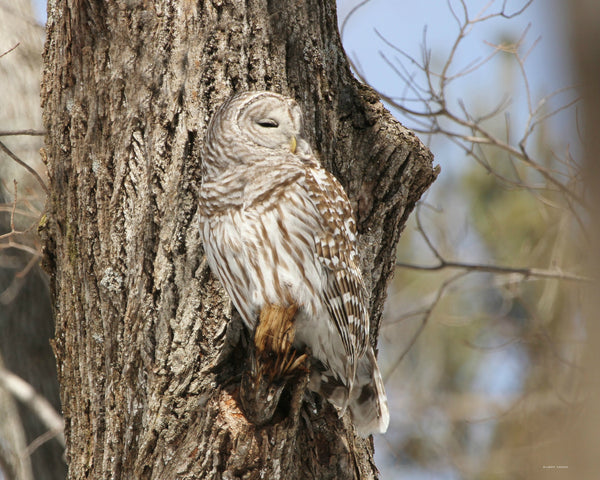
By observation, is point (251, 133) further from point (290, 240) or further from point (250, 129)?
point (290, 240)

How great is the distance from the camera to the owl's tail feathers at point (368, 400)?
3.16 meters

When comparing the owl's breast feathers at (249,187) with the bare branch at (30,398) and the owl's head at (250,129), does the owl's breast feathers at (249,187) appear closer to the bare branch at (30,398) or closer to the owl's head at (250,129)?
the owl's head at (250,129)

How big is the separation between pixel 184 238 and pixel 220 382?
67 centimetres

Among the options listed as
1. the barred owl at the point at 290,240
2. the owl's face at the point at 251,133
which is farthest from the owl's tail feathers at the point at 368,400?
the owl's face at the point at 251,133

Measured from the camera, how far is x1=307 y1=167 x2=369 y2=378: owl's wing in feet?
9.80

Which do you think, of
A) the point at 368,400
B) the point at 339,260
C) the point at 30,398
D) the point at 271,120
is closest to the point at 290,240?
the point at 339,260

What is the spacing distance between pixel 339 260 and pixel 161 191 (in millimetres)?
841

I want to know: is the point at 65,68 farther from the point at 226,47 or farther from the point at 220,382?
the point at 220,382

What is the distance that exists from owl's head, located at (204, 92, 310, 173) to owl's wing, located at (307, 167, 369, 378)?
257 mm

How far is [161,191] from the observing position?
9.84 feet

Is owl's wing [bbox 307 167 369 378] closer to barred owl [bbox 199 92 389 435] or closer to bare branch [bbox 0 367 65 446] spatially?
barred owl [bbox 199 92 389 435]

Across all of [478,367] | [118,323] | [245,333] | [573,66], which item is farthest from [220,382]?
[478,367]

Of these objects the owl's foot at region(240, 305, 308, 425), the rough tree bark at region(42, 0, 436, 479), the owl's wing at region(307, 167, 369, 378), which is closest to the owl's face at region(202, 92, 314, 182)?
the rough tree bark at region(42, 0, 436, 479)

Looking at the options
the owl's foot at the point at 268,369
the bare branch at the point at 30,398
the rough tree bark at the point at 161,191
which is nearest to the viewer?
the owl's foot at the point at 268,369
